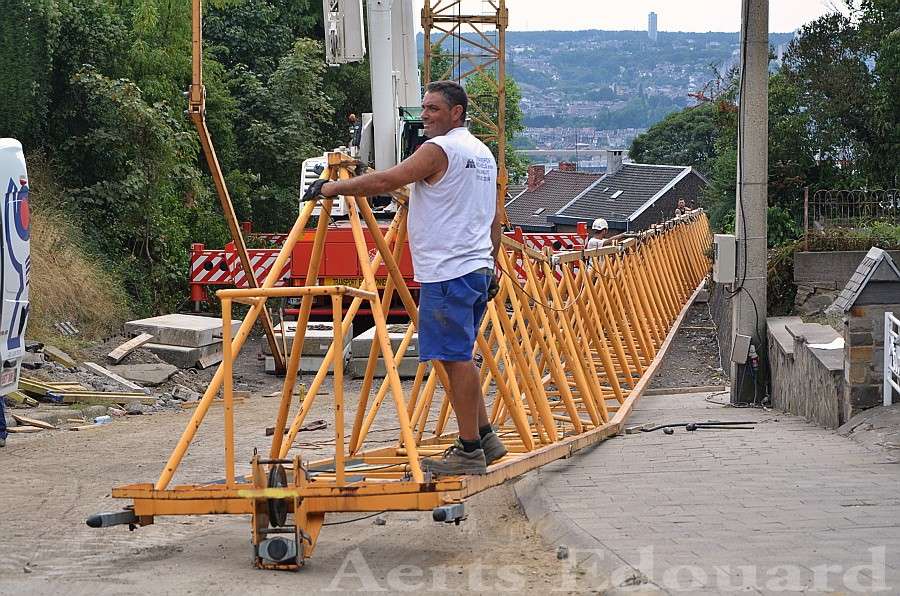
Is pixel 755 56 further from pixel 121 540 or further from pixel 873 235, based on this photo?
pixel 121 540

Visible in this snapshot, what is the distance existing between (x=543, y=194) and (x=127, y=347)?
6505 centimetres

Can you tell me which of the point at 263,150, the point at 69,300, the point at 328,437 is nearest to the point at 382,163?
the point at 69,300

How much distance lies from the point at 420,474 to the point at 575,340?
13.5 feet

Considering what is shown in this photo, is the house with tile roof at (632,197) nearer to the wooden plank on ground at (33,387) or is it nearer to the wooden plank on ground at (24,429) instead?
the wooden plank on ground at (33,387)

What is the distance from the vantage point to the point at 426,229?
20.5ft

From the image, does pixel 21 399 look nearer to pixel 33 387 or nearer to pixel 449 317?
pixel 33 387

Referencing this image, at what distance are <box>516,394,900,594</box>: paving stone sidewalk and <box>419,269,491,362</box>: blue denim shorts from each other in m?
1.00

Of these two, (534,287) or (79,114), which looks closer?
(534,287)

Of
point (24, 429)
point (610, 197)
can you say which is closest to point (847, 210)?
point (24, 429)

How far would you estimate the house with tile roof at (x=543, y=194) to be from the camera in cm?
7575

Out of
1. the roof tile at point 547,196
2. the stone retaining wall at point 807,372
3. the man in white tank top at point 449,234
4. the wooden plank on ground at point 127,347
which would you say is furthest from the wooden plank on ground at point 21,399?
the roof tile at point 547,196

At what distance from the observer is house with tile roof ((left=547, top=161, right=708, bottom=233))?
68.4m

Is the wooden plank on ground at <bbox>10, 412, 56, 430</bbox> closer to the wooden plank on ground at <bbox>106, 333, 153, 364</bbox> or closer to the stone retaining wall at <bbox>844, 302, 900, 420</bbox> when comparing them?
the wooden plank on ground at <bbox>106, 333, 153, 364</bbox>

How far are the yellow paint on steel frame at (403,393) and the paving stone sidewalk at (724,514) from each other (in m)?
0.39
